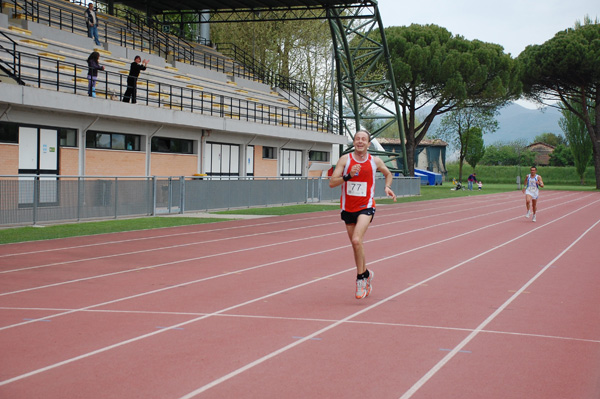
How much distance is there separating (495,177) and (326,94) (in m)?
43.9

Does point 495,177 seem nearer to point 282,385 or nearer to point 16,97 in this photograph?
point 16,97

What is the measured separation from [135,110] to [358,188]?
18.4m

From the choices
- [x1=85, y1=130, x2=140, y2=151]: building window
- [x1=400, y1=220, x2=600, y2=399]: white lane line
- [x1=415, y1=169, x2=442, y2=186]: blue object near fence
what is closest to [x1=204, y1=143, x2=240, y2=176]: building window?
[x1=85, y1=130, x2=140, y2=151]: building window

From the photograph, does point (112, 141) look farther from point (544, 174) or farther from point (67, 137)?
point (544, 174)

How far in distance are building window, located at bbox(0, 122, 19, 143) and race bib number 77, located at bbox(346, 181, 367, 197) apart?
15.8 metres

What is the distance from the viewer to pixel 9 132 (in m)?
21.8

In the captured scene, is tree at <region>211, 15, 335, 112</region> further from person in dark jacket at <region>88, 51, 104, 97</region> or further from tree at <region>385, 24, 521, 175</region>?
person in dark jacket at <region>88, 51, 104, 97</region>

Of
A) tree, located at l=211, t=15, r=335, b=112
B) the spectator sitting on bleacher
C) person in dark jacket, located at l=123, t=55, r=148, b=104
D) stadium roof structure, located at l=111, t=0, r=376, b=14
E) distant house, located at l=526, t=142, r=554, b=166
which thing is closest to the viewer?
person in dark jacket, located at l=123, t=55, r=148, b=104

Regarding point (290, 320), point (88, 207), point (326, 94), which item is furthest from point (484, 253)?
point (326, 94)

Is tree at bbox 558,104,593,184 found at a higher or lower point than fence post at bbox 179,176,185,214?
higher

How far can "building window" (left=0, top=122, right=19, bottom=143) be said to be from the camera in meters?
21.6

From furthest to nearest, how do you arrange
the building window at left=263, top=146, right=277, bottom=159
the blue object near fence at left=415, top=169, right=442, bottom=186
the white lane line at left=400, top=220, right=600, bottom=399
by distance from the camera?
1. the blue object near fence at left=415, top=169, right=442, bottom=186
2. the building window at left=263, top=146, right=277, bottom=159
3. the white lane line at left=400, top=220, right=600, bottom=399

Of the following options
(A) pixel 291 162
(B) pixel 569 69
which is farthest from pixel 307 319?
(B) pixel 569 69

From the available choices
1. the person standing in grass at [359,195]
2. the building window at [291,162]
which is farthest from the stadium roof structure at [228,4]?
the person standing in grass at [359,195]
